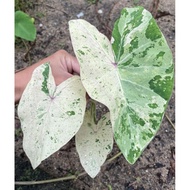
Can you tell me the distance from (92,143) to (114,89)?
274 mm

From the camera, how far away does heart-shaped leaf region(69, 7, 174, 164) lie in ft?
2.68

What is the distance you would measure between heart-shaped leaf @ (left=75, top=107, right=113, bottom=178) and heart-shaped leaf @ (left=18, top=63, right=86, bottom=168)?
0.61 feet

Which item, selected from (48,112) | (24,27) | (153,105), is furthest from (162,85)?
(24,27)

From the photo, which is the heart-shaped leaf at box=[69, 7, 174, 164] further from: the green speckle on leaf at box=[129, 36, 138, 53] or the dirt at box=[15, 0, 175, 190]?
the dirt at box=[15, 0, 175, 190]

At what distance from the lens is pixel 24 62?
1719mm

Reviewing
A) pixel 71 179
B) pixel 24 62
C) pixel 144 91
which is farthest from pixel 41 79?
pixel 24 62

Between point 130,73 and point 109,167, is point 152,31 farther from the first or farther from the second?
point 109,167

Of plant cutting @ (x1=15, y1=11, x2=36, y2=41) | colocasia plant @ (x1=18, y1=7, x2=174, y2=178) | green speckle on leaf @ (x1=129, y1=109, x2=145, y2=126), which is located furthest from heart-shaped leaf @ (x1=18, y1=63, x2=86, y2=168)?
plant cutting @ (x1=15, y1=11, x2=36, y2=41)

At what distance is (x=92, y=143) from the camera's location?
107 centimetres

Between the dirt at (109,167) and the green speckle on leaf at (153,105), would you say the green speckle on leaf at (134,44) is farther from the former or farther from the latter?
the dirt at (109,167)

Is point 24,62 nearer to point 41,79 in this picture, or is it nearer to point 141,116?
point 41,79

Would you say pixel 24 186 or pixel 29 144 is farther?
pixel 24 186

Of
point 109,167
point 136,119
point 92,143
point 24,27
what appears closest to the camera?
point 136,119

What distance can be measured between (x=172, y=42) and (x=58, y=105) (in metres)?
1.01
